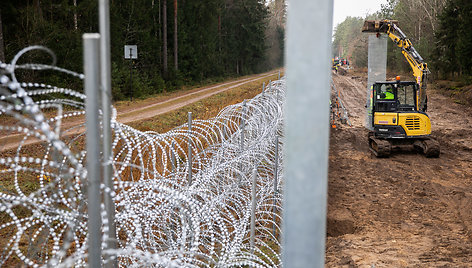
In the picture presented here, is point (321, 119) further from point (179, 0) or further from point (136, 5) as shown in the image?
point (179, 0)

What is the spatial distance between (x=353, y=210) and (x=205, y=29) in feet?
109

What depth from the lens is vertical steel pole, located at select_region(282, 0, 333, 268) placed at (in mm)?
1432

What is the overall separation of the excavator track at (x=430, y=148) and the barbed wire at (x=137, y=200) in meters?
6.28

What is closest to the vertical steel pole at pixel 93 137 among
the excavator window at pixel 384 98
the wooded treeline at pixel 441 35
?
the excavator window at pixel 384 98

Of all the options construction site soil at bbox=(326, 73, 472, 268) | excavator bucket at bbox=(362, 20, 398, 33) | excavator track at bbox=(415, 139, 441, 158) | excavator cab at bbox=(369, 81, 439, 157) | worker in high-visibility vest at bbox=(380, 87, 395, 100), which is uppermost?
excavator bucket at bbox=(362, 20, 398, 33)

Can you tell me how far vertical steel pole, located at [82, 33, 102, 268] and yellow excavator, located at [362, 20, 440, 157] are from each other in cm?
1196

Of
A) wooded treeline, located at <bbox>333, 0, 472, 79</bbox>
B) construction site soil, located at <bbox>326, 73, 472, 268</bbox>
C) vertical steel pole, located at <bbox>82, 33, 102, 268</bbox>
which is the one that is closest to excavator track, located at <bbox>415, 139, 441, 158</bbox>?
construction site soil, located at <bbox>326, 73, 472, 268</bbox>

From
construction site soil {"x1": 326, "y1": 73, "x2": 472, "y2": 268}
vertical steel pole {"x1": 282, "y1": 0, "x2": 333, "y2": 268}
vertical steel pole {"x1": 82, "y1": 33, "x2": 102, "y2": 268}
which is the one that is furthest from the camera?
construction site soil {"x1": 326, "y1": 73, "x2": 472, "y2": 268}

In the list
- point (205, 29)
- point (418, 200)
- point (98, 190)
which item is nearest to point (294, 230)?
point (98, 190)

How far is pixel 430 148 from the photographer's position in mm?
13039

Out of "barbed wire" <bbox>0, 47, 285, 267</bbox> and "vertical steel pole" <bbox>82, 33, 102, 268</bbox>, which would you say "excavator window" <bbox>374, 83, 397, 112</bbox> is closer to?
"barbed wire" <bbox>0, 47, 285, 267</bbox>

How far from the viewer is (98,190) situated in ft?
6.52

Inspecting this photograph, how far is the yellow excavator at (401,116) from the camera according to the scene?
1288 centimetres

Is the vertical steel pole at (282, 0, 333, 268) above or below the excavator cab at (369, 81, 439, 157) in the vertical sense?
above
